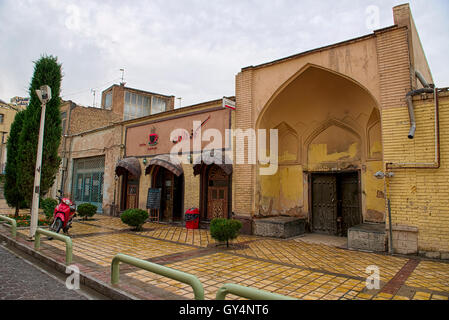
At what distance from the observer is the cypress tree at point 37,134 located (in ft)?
40.5

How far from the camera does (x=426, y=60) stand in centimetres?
1042

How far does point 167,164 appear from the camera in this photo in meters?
12.3

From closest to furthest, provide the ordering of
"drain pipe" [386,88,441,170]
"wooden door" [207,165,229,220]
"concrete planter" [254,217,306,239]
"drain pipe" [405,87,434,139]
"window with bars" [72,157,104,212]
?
1. "drain pipe" [386,88,441,170]
2. "drain pipe" [405,87,434,139]
3. "concrete planter" [254,217,306,239]
4. "wooden door" [207,165,229,220]
5. "window with bars" [72,157,104,212]

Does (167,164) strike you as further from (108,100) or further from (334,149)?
(108,100)

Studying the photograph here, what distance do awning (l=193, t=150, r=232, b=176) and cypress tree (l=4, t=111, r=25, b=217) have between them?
812cm

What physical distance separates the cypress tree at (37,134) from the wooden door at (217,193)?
23.8 ft

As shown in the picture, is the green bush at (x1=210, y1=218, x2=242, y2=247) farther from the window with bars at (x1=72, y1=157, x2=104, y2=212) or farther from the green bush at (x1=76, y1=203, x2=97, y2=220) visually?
the window with bars at (x1=72, y1=157, x2=104, y2=212)

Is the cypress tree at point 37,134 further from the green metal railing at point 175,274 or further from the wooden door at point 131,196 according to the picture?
the green metal railing at point 175,274

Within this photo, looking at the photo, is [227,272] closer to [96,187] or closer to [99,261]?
[99,261]

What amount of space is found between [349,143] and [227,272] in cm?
714

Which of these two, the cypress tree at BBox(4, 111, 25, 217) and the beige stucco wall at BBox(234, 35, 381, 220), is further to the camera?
the cypress tree at BBox(4, 111, 25, 217)

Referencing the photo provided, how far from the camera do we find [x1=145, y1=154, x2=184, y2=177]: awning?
12.1 metres

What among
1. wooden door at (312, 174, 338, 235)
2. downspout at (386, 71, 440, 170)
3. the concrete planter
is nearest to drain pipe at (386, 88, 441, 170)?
downspout at (386, 71, 440, 170)

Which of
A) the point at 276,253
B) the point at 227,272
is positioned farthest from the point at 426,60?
the point at 227,272
